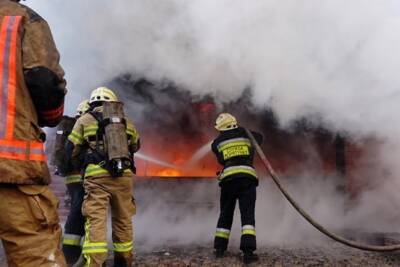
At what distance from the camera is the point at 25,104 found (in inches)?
81.5

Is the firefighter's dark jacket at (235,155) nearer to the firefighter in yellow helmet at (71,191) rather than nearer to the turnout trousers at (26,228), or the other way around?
the firefighter in yellow helmet at (71,191)

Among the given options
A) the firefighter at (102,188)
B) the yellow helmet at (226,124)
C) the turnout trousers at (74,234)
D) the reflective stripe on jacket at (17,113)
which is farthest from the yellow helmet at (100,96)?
the reflective stripe on jacket at (17,113)

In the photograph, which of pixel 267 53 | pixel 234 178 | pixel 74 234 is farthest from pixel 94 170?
pixel 267 53

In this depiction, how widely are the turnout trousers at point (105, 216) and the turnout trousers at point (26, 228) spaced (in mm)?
1542

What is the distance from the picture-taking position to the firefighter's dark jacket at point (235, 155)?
442 centimetres

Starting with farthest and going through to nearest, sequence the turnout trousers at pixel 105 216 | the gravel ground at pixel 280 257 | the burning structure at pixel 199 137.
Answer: the burning structure at pixel 199 137, the gravel ground at pixel 280 257, the turnout trousers at pixel 105 216

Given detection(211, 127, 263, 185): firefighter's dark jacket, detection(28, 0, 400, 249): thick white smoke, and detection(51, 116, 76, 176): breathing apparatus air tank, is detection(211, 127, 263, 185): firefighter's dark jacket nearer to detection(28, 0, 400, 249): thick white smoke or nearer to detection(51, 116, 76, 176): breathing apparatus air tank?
detection(28, 0, 400, 249): thick white smoke

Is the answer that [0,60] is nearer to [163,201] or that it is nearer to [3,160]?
[3,160]

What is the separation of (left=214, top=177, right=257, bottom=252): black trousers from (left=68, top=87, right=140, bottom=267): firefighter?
109cm

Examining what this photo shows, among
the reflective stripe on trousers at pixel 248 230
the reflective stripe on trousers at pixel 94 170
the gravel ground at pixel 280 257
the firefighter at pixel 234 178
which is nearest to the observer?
the reflective stripe on trousers at pixel 94 170

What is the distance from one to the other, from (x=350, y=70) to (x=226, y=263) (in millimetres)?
2638

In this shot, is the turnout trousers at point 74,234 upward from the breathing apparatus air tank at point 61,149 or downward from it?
downward

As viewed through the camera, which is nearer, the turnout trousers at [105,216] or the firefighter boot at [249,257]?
the turnout trousers at [105,216]

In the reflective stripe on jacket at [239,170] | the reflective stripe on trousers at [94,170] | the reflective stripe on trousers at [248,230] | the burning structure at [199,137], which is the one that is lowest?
the reflective stripe on trousers at [248,230]
